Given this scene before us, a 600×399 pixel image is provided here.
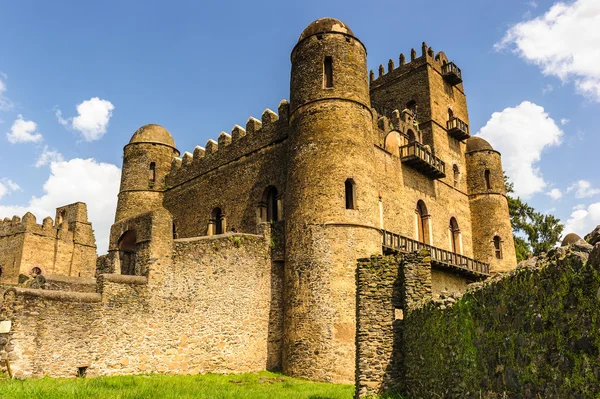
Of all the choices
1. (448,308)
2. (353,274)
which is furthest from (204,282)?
(448,308)

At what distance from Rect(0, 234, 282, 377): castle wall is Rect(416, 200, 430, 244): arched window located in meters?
8.14

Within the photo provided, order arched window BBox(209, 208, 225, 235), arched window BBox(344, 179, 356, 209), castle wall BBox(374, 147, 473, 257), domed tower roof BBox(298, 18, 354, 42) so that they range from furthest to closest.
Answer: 1. arched window BBox(209, 208, 225, 235)
2. castle wall BBox(374, 147, 473, 257)
3. domed tower roof BBox(298, 18, 354, 42)
4. arched window BBox(344, 179, 356, 209)

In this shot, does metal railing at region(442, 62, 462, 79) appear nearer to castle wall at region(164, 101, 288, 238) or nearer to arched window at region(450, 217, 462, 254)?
arched window at region(450, 217, 462, 254)

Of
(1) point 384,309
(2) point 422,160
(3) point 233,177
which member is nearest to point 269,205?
(3) point 233,177

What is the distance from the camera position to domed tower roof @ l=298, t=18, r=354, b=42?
22172mm

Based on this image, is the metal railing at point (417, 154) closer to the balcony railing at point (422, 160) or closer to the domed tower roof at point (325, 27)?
the balcony railing at point (422, 160)

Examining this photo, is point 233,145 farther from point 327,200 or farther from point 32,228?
point 32,228

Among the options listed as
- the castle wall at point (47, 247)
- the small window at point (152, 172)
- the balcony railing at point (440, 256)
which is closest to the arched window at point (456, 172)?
the balcony railing at point (440, 256)

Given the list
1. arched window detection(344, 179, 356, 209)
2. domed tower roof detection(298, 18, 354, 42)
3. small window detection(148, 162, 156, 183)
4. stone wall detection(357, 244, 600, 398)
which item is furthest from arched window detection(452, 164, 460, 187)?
stone wall detection(357, 244, 600, 398)

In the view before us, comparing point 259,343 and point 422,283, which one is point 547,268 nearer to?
point 422,283

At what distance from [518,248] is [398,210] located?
17.1 metres

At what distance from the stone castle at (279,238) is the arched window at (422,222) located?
0.25 feet

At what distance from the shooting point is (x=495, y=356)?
20.4 feet

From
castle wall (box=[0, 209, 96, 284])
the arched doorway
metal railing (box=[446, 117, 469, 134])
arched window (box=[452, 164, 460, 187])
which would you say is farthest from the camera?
castle wall (box=[0, 209, 96, 284])
